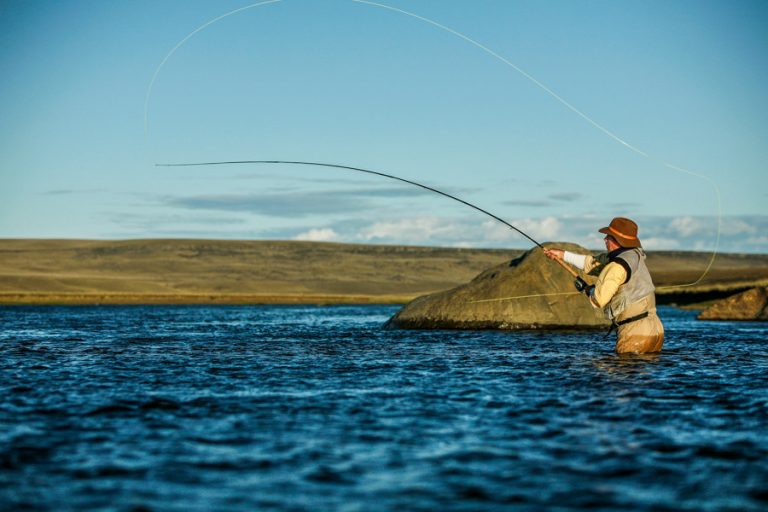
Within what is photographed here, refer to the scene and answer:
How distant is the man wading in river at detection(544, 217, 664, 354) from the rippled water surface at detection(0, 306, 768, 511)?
1.92ft

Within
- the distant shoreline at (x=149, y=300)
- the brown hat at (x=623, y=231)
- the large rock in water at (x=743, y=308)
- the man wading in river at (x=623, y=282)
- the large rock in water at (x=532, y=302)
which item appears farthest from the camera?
the distant shoreline at (x=149, y=300)

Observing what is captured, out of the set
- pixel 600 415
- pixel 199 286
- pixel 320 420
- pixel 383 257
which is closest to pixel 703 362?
pixel 600 415

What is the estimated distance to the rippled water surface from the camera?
6.11 metres

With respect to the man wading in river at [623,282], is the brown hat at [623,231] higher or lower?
higher

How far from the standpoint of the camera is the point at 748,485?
634 centimetres

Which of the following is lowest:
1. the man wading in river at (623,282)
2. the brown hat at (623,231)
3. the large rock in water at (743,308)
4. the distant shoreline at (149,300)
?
the distant shoreline at (149,300)

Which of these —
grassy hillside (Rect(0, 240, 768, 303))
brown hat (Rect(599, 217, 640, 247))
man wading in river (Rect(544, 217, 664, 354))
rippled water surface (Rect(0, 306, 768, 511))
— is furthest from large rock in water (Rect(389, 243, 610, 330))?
grassy hillside (Rect(0, 240, 768, 303))

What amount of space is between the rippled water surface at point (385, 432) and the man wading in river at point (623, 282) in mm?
585

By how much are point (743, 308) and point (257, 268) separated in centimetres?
9614

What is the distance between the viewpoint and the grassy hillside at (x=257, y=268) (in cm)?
8881

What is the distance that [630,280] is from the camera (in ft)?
44.2

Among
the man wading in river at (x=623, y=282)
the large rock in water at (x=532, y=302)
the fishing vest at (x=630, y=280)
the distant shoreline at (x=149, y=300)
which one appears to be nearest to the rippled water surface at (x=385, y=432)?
the man wading in river at (x=623, y=282)

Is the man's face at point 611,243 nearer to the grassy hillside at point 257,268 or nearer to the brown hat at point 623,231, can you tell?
the brown hat at point 623,231

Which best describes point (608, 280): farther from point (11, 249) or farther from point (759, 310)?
point (11, 249)
